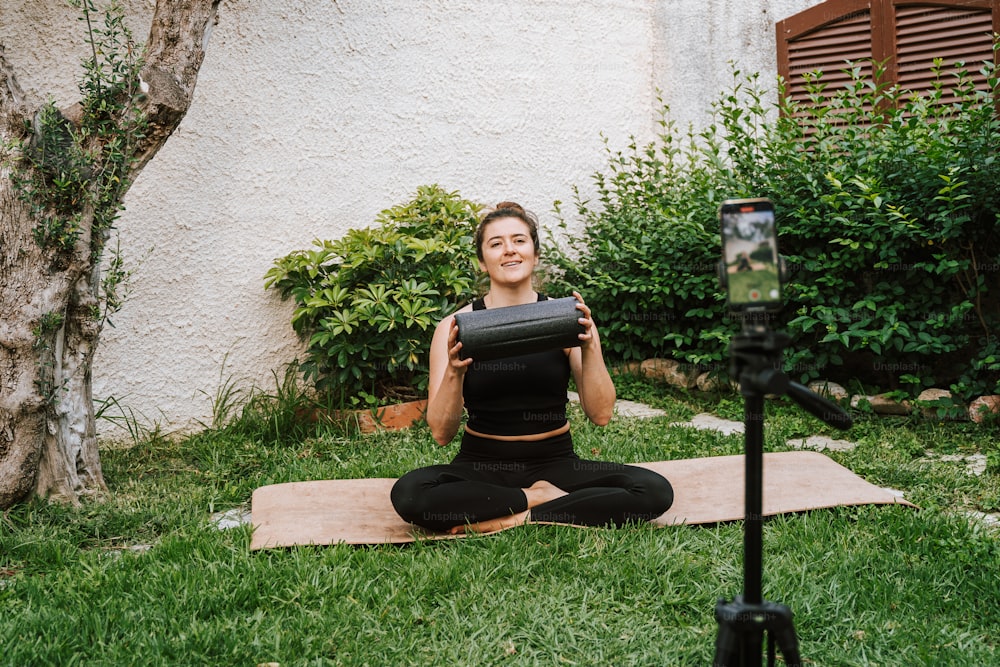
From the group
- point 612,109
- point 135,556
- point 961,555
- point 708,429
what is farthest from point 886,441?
point 135,556

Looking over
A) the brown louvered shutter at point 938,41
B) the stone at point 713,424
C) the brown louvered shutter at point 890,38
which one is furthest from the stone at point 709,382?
the brown louvered shutter at point 938,41

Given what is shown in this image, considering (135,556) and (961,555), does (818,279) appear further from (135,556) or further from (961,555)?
(135,556)

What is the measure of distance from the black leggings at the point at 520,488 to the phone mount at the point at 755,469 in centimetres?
163

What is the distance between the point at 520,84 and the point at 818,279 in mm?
2631

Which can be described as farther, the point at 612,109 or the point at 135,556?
the point at 612,109

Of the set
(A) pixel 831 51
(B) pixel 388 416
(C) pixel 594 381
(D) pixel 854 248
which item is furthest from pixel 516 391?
(A) pixel 831 51

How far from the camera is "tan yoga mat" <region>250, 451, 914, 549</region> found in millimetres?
3111

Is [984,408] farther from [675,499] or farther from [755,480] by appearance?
[755,480]

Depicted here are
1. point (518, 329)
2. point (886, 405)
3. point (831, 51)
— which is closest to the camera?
point (518, 329)

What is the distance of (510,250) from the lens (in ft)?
10.5

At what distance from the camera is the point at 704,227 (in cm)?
532

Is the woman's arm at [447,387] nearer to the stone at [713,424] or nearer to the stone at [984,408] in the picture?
the stone at [713,424]

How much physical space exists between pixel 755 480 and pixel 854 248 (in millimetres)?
3638

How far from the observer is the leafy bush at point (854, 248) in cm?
440
